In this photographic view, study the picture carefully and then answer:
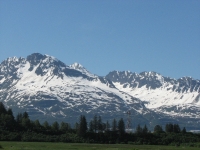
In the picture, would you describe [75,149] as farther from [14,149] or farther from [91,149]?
[14,149]

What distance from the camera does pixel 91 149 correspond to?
147000 millimetres

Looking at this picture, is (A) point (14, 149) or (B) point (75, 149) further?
(B) point (75, 149)

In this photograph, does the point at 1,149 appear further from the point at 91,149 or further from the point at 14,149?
the point at 91,149

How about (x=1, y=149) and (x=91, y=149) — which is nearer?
(x=1, y=149)

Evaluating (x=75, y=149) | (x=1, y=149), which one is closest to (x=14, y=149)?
(x=1, y=149)

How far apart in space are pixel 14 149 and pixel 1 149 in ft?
12.8

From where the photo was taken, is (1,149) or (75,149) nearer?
(1,149)

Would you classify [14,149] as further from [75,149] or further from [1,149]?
[75,149]

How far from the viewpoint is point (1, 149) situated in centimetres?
12975

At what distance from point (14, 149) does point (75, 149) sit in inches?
993

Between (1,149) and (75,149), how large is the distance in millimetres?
27691

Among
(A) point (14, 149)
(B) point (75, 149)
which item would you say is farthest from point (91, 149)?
(A) point (14, 149)

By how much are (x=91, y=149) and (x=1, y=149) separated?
31.3m
